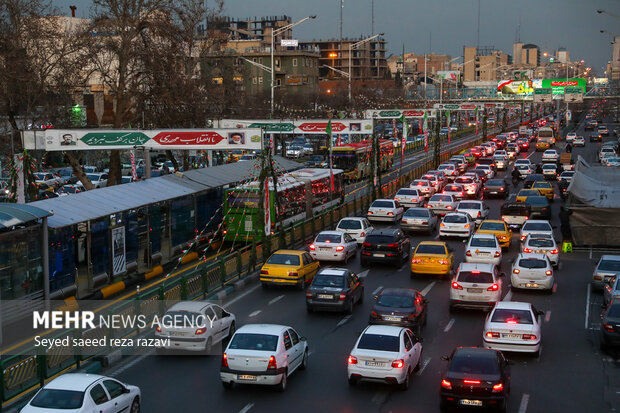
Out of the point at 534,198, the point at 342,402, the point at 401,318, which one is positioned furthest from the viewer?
the point at 534,198

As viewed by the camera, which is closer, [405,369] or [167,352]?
[405,369]

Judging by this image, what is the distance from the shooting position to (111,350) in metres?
18.9

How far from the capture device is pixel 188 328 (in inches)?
725

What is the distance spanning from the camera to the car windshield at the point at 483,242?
30.4 metres

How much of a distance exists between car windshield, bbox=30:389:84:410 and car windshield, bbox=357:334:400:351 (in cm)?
633

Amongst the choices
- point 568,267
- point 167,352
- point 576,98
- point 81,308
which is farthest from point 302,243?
point 576,98

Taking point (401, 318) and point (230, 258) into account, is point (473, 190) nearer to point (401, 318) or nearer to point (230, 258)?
point (230, 258)

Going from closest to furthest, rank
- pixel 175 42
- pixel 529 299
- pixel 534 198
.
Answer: pixel 529 299
pixel 534 198
pixel 175 42

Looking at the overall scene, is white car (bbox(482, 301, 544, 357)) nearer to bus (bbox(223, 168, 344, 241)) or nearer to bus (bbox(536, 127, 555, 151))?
bus (bbox(223, 168, 344, 241))

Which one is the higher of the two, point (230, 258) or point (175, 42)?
point (175, 42)

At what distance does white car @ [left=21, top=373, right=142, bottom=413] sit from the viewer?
12430 millimetres

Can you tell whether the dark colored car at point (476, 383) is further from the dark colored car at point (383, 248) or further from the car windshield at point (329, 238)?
the car windshield at point (329, 238)

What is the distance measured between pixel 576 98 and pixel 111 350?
9968 cm

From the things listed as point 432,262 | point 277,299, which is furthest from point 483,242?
point 277,299
